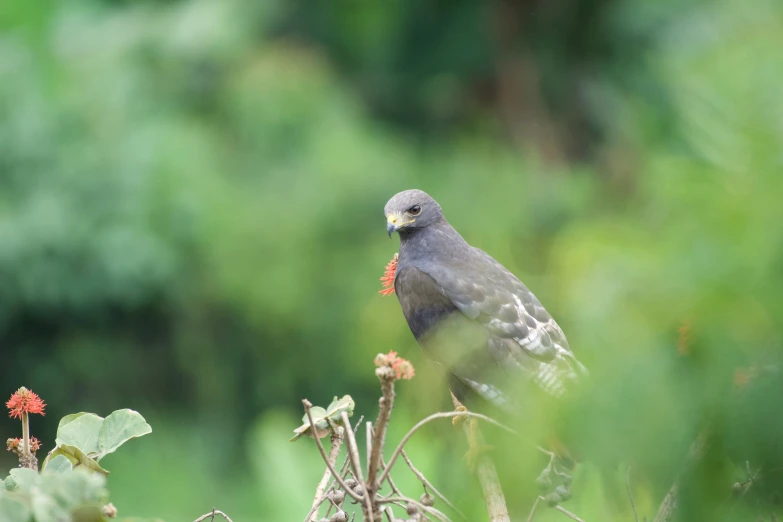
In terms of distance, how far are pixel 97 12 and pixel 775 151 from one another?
6.56 metres

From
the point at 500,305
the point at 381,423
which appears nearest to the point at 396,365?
the point at 381,423

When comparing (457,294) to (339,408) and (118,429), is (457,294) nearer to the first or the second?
(339,408)

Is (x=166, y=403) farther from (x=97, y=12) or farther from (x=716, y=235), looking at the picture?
(x=716, y=235)

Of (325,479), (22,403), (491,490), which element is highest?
(22,403)

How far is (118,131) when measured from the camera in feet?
18.6

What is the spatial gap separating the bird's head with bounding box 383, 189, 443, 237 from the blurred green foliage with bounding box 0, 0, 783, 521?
2.05 m

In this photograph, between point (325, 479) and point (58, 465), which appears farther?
point (325, 479)

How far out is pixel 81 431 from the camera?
103 centimetres

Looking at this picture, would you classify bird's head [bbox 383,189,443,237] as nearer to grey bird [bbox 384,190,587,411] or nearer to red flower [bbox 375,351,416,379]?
grey bird [bbox 384,190,587,411]

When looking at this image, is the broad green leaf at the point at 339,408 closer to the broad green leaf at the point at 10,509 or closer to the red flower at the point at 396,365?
the red flower at the point at 396,365

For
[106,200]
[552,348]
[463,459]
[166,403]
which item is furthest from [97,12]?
[463,459]

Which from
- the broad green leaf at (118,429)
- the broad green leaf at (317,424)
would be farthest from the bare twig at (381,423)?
the broad green leaf at (118,429)

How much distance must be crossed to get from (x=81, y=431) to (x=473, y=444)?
47 cm

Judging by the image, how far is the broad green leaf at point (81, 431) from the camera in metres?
1.02
